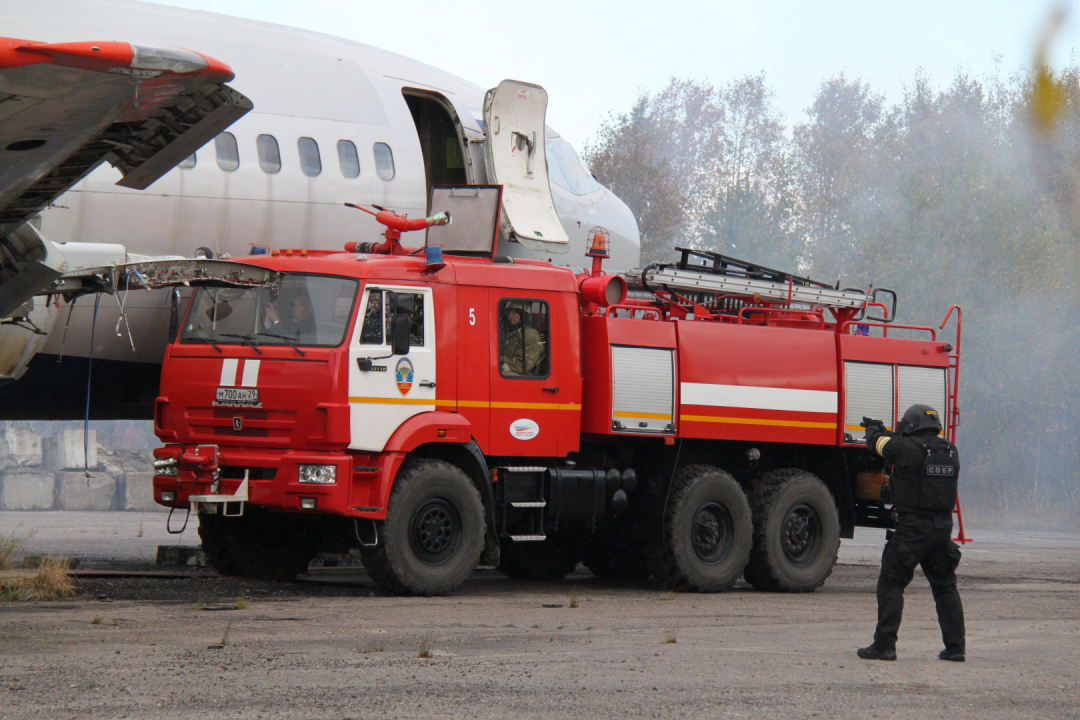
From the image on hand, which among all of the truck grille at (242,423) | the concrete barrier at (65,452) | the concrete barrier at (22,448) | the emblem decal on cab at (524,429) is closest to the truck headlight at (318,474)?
the truck grille at (242,423)

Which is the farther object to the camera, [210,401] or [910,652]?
[210,401]

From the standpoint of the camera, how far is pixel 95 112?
6453 millimetres

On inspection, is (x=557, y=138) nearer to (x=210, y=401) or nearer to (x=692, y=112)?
(x=210, y=401)

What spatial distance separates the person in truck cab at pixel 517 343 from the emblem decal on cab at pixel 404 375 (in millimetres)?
1077

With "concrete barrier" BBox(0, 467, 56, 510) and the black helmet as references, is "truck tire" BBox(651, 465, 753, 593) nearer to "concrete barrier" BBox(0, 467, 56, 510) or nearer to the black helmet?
the black helmet

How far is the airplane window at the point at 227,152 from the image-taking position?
1331 centimetres

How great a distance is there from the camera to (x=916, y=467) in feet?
29.1

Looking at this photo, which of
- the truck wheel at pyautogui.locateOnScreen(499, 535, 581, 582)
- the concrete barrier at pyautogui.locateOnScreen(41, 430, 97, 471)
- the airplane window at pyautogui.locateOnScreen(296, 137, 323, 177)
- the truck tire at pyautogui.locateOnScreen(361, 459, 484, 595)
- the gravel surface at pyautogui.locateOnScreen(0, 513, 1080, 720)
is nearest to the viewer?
the gravel surface at pyautogui.locateOnScreen(0, 513, 1080, 720)

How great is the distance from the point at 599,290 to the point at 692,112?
5618 centimetres

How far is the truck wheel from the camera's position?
1460 centimetres

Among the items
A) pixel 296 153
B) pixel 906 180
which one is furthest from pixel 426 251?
pixel 906 180

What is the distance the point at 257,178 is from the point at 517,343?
3.61 m

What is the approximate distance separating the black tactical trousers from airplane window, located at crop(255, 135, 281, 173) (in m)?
7.92

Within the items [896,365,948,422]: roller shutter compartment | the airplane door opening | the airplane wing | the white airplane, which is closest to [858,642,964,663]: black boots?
the airplane wing
